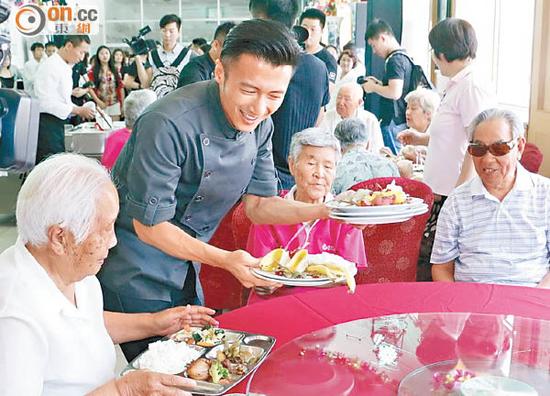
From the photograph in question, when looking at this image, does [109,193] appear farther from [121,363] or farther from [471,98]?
[471,98]

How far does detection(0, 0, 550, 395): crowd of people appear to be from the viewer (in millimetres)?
1343

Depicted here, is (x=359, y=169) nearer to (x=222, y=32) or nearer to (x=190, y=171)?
(x=222, y=32)

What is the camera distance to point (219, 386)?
130 centimetres

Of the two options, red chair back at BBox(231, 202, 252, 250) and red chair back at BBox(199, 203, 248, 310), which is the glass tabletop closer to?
red chair back at BBox(231, 202, 252, 250)

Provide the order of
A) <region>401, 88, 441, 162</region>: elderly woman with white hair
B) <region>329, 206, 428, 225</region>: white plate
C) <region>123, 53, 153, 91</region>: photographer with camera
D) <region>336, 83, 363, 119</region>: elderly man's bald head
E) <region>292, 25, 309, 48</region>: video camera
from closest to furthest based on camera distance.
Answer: <region>329, 206, 428, 225</region>: white plate < <region>292, 25, 309, 48</region>: video camera < <region>401, 88, 441, 162</region>: elderly woman with white hair < <region>336, 83, 363, 119</region>: elderly man's bald head < <region>123, 53, 153, 91</region>: photographer with camera

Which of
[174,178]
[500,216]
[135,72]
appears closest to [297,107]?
[500,216]

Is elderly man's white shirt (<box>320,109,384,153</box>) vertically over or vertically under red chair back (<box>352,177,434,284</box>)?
over

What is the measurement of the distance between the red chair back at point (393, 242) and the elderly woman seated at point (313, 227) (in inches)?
13.9

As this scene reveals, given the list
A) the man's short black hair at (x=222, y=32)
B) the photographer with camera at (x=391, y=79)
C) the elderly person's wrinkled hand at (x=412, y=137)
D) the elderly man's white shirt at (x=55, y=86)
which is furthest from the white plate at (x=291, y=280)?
the elderly man's white shirt at (x=55, y=86)

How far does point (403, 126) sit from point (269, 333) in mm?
4145

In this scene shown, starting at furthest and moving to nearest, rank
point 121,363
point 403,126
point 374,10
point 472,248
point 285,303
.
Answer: point 374,10 → point 403,126 → point 121,363 → point 472,248 → point 285,303

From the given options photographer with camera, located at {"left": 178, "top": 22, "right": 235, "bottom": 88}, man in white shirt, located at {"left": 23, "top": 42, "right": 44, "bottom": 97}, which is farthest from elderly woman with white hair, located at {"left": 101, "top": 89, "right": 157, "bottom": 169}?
man in white shirt, located at {"left": 23, "top": 42, "right": 44, "bottom": 97}

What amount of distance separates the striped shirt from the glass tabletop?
65cm

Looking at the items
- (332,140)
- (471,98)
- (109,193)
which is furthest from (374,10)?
(109,193)
